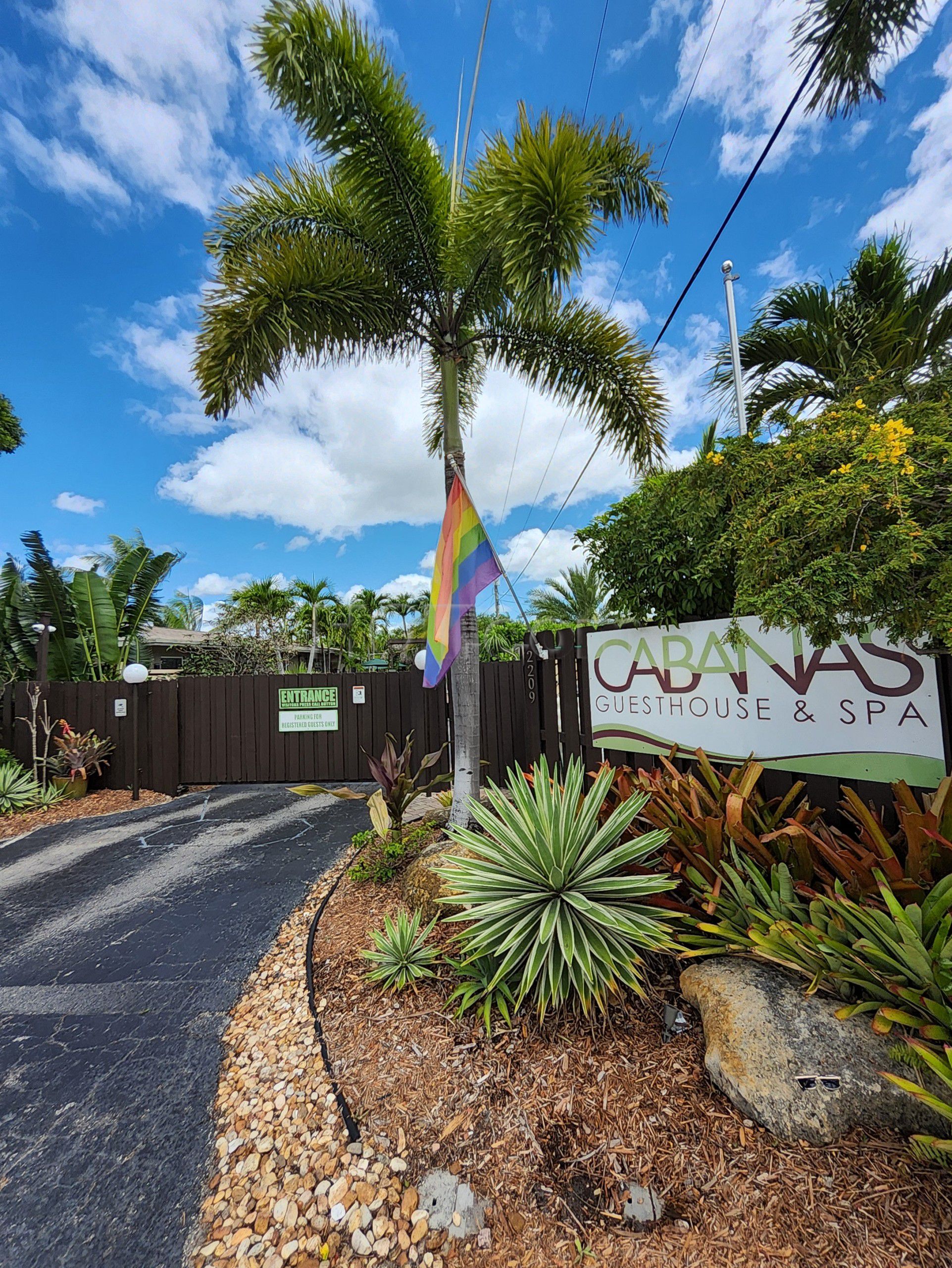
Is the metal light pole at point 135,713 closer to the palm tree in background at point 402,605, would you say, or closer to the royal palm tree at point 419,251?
the royal palm tree at point 419,251

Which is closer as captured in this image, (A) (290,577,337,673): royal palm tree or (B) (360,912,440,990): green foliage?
(B) (360,912,440,990): green foliage

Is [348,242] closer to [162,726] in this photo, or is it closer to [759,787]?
[759,787]

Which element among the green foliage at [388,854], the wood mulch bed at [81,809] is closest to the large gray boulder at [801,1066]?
the green foliage at [388,854]

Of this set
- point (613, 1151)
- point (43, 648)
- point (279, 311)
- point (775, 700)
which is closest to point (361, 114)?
point (279, 311)

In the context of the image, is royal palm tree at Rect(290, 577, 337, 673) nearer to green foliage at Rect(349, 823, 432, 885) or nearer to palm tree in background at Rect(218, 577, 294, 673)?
palm tree in background at Rect(218, 577, 294, 673)

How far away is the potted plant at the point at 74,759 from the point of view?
7340mm

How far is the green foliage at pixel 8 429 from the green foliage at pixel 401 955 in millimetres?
17497

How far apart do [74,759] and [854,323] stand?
11.1 metres

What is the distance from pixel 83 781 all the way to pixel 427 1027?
7.65 metres

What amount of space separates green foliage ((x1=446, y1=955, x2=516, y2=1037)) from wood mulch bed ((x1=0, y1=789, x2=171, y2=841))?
6.33 metres

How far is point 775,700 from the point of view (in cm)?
321

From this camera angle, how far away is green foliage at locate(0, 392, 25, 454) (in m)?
13.6

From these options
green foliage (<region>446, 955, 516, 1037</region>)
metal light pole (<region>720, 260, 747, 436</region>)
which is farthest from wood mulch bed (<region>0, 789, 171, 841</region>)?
metal light pole (<region>720, 260, 747, 436</region>)

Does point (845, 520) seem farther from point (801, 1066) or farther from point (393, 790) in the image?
point (393, 790)
